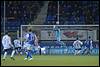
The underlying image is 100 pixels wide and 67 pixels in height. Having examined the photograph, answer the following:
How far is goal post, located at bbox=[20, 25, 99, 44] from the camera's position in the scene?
85.7 ft

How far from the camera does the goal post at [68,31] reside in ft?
85.7

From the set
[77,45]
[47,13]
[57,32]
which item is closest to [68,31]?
[57,32]

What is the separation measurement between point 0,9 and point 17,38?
2.25 m

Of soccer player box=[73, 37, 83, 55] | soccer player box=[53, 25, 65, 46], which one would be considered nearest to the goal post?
soccer player box=[53, 25, 65, 46]

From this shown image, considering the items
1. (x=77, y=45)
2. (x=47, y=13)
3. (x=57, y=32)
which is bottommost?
(x=77, y=45)

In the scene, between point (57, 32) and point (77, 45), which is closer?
point (77, 45)

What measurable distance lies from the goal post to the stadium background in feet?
0.71

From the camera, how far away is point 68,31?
2645cm

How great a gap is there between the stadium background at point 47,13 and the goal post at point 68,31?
217 millimetres

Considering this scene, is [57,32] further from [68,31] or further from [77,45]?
[77,45]

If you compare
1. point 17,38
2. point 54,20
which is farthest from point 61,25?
point 17,38

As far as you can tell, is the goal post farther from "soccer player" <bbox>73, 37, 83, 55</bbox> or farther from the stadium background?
"soccer player" <bbox>73, 37, 83, 55</bbox>

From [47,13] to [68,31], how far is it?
9.18ft

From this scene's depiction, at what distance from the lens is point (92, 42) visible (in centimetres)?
2552
